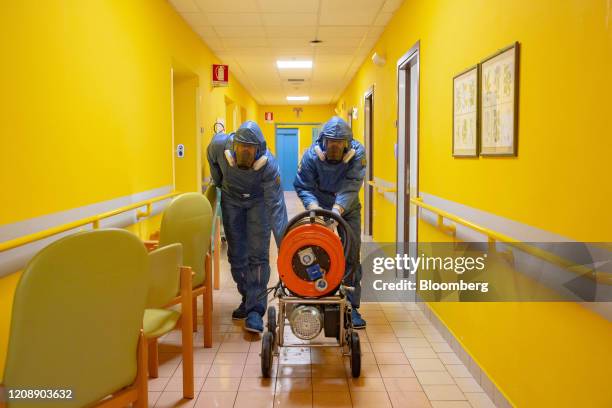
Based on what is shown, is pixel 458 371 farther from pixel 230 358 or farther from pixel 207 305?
pixel 207 305

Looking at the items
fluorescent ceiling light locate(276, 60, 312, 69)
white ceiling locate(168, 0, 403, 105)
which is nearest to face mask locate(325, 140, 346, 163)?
white ceiling locate(168, 0, 403, 105)

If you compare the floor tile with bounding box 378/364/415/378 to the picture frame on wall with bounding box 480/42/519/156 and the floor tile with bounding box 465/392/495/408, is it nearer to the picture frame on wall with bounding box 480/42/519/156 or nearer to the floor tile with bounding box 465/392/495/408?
the floor tile with bounding box 465/392/495/408

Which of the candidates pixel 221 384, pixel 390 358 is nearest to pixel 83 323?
pixel 221 384

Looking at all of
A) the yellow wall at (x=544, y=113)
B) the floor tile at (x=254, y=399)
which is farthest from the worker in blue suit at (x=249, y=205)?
the yellow wall at (x=544, y=113)

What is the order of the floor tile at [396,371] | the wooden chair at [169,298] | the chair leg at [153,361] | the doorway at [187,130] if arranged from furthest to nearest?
the doorway at [187,130]
the floor tile at [396,371]
the chair leg at [153,361]
the wooden chair at [169,298]

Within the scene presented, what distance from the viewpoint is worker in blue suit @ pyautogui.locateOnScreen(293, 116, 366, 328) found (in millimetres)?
3600

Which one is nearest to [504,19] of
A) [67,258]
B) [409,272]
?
[67,258]

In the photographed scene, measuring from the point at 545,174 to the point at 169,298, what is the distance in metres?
1.70

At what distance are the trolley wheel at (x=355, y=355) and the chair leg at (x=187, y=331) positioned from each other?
2.87 ft

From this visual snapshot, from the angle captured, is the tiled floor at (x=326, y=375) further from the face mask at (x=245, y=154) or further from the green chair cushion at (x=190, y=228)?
the face mask at (x=245, y=154)

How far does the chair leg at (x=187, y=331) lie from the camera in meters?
2.64

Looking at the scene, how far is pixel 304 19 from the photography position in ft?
18.6

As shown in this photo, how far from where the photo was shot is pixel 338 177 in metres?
3.86

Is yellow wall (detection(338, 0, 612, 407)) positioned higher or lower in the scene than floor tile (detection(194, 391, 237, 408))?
higher
